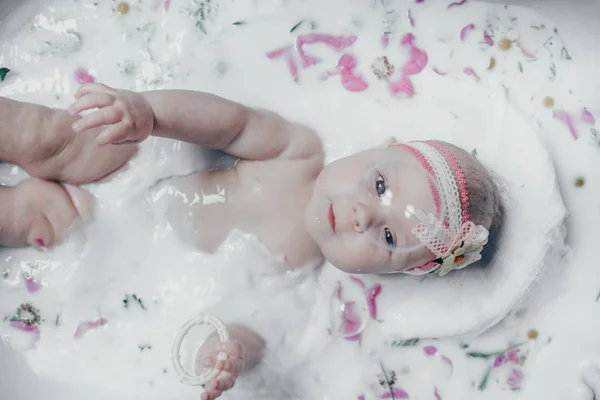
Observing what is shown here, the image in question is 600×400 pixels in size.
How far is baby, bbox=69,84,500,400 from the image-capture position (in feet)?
3.78

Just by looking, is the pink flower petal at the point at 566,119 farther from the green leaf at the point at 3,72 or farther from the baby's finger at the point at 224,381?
the green leaf at the point at 3,72

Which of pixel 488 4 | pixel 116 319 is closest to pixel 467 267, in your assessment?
pixel 488 4

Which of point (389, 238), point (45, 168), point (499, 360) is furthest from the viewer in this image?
point (499, 360)

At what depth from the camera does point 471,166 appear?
48.9 inches

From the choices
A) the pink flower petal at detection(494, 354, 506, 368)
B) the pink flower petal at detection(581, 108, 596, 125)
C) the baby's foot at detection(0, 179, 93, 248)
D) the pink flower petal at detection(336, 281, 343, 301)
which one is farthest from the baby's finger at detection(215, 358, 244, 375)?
the pink flower petal at detection(581, 108, 596, 125)

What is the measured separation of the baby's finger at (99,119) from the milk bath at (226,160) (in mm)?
322

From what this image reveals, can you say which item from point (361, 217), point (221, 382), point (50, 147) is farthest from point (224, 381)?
point (50, 147)

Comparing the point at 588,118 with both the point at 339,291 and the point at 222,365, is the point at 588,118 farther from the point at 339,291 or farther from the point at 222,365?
the point at 222,365

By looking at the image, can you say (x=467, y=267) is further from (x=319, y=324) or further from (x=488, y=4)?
(x=488, y=4)

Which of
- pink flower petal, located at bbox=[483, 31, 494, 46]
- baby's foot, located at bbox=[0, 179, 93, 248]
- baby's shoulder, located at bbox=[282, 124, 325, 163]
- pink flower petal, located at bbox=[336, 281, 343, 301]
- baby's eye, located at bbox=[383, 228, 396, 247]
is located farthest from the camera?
pink flower petal, located at bbox=[483, 31, 494, 46]

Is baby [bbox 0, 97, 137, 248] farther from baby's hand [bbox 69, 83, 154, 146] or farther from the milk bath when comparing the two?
baby's hand [bbox 69, 83, 154, 146]

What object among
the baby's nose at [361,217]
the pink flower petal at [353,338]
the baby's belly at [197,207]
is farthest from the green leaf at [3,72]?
the pink flower petal at [353,338]

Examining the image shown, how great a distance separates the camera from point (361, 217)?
1.13 meters

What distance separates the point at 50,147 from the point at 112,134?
0.27m
